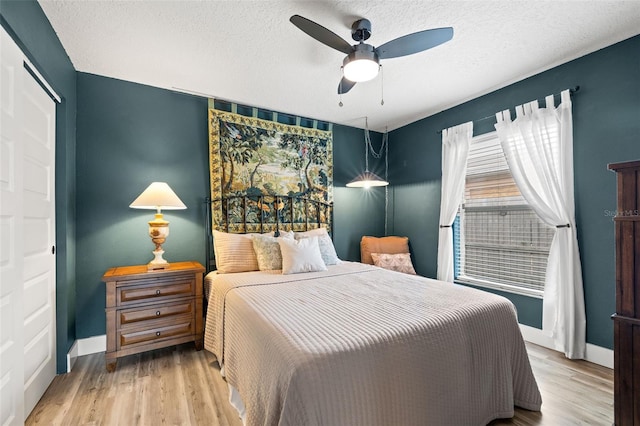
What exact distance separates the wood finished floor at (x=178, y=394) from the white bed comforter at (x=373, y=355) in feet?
0.73

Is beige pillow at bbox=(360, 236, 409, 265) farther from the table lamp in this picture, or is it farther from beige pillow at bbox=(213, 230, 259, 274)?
the table lamp

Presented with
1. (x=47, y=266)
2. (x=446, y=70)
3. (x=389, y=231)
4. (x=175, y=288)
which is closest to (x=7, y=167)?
→ (x=47, y=266)

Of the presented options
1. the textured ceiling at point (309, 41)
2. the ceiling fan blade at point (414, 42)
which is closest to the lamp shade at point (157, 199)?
the textured ceiling at point (309, 41)

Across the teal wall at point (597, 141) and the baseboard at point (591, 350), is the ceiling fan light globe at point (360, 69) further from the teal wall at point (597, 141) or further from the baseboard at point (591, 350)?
the baseboard at point (591, 350)

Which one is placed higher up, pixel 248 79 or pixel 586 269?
pixel 248 79

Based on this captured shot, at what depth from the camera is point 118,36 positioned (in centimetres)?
212

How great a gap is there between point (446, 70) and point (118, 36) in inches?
110

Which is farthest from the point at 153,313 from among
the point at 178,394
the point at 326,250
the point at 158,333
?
the point at 326,250

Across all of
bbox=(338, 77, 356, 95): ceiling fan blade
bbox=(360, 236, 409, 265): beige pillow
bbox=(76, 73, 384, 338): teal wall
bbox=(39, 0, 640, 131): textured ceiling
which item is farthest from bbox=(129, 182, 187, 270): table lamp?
bbox=(360, 236, 409, 265): beige pillow

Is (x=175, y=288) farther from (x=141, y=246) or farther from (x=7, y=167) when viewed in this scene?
(x=7, y=167)

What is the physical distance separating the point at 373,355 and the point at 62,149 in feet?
9.05

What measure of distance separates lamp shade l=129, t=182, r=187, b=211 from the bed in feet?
3.29

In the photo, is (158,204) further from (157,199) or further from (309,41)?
(309,41)

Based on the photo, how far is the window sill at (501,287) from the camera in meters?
2.75
